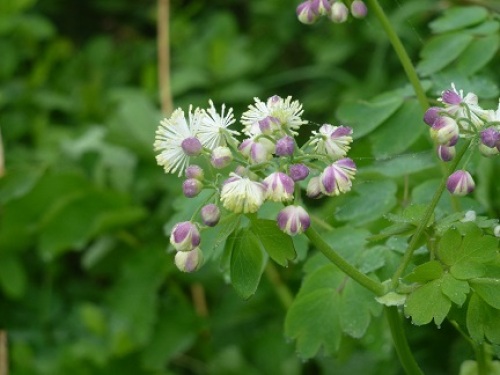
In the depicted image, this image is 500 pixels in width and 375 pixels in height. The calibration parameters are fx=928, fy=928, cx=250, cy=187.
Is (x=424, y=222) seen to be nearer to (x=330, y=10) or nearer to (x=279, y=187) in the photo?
(x=279, y=187)

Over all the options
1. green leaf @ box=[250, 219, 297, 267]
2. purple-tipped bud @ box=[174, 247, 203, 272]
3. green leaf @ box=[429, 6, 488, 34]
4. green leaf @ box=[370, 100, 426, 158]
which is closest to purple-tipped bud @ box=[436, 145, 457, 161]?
green leaf @ box=[250, 219, 297, 267]

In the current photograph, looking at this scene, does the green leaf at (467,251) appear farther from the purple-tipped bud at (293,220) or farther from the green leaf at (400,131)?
the green leaf at (400,131)

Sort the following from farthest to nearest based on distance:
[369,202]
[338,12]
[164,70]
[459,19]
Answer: [164,70]
[459,19]
[369,202]
[338,12]

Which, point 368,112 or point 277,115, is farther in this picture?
point 368,112

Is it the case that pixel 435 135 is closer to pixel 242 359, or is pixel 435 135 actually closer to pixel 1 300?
pixel 242 359

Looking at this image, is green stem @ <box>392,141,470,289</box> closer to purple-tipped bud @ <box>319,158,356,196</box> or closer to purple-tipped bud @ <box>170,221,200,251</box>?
purple-tipped bud @ <box>319,158,356,196</box>

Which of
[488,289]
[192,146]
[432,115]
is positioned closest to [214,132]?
[192,146]

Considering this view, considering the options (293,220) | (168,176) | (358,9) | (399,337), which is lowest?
(168,176)

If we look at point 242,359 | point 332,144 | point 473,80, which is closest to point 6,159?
point 242,359

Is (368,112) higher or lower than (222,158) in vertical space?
lower
